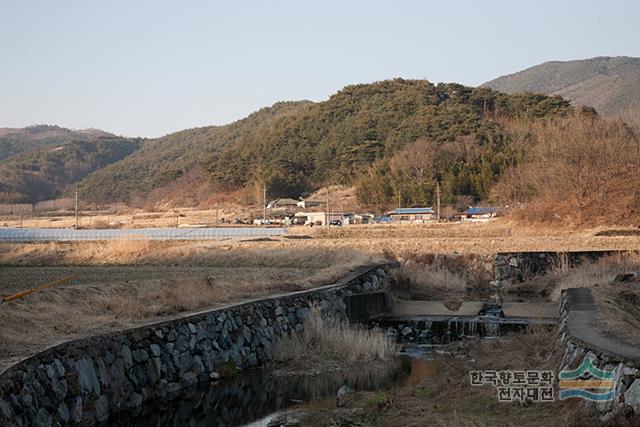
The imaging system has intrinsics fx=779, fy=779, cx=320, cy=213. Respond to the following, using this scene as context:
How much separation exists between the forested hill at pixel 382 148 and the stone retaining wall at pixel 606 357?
74892 millimetres

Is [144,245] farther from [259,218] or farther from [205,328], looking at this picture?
[259,218]

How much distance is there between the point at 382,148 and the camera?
116 metres

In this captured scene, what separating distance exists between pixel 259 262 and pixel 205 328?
71.2 ft

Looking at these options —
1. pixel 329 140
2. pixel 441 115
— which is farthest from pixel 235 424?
pixel 329 140

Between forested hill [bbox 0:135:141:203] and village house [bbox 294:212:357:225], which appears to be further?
forested hill [bbox 0:135:141:203]

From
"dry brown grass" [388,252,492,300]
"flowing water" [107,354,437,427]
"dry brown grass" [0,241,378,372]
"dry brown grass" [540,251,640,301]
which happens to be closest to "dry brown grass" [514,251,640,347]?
"dry brown grass" [540,251,640,301]

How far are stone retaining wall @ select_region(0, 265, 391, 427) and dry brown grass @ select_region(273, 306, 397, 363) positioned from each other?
0.34 m

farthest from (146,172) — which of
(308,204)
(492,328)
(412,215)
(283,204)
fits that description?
(492,328)

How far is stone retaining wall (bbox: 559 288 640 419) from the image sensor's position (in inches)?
329

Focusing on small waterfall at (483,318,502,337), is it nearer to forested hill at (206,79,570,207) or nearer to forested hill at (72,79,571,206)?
forested hill at (206,79,570,207)

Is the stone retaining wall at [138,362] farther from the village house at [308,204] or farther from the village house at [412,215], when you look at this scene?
the village house at [308,204]

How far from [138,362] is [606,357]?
27.0ft

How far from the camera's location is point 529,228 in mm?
54781

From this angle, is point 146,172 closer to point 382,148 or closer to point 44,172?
point 44,172
